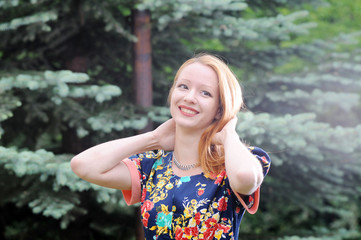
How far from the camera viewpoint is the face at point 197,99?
71.9 inches

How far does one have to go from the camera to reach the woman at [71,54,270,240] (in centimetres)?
174

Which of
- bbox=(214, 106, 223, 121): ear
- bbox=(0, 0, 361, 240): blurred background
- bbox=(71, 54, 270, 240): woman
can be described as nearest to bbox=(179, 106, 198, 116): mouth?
bbox=(71, 54, 270, 240): woman

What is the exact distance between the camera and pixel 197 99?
182 cm

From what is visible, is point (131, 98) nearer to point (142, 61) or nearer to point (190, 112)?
point (142, 61)

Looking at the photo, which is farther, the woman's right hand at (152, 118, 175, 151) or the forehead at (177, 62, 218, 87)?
the woman's right hand at (152, 118, 175, 151)

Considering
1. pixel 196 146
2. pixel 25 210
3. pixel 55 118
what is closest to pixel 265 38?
pixel 55 118

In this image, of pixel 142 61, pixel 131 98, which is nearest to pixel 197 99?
pixel 142 61

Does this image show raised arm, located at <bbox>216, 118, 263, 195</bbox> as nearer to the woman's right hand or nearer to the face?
the face

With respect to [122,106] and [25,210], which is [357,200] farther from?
[25,210]

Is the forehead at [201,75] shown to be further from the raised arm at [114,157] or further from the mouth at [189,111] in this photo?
the raised arm at [114,157]

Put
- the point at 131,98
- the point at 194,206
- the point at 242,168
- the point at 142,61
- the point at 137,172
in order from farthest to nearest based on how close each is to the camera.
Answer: the point at 131,98 → the point at 142,61 → the point at 137,172 → the point at 194,206 → the point at 242,168

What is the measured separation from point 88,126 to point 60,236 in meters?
1.37

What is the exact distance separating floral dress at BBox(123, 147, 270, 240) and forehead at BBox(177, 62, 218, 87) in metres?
0.32

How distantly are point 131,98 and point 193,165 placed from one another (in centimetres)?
245
